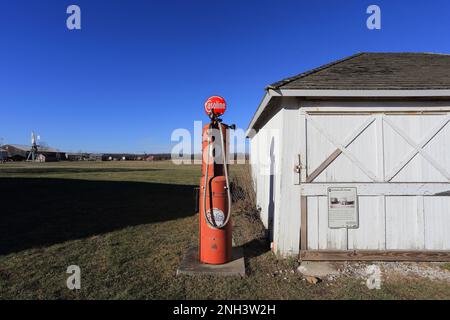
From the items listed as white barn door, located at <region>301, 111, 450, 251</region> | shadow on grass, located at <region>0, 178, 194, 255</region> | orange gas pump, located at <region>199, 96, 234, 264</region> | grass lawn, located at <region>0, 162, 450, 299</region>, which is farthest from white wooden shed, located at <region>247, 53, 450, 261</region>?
shadow on grass, located at <region>0, 178, 194, 255</region>

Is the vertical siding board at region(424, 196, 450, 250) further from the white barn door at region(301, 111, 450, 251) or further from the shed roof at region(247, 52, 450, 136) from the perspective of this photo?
the shed roof at region(247, 52, 450, 136)

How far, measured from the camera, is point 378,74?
17.2ft

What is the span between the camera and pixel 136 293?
3719 millimetres

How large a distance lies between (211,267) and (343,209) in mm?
2369

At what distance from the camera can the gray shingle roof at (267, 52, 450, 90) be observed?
4664 millimetres

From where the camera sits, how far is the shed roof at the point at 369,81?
462 cm

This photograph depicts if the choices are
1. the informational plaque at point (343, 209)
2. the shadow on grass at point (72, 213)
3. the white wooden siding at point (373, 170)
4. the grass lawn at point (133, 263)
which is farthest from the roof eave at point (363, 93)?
the shadow on grass at point (72, 213)

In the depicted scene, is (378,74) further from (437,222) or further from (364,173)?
(437,222)

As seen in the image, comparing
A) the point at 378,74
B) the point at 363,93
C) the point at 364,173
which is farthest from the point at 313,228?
the point at 378,74

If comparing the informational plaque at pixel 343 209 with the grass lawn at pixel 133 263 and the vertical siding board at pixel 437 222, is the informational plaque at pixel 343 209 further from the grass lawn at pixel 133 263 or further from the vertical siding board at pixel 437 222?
the vertical siding board at pixel 437 222

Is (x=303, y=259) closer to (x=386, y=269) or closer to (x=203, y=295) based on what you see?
(x=386, y=269)

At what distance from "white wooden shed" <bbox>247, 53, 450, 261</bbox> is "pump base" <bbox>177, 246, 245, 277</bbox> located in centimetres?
80

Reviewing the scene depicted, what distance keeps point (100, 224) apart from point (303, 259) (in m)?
5.31
